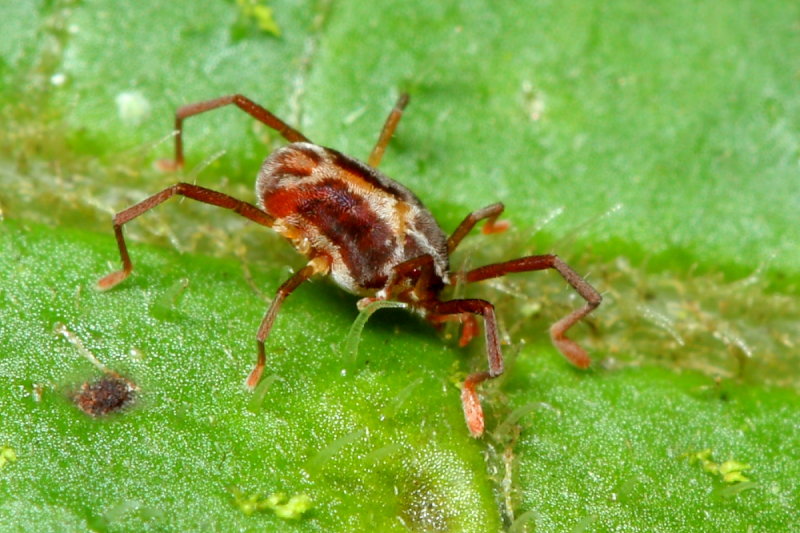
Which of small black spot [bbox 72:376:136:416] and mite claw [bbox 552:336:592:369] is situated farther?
mite claw [bbox 552:336:592:369]

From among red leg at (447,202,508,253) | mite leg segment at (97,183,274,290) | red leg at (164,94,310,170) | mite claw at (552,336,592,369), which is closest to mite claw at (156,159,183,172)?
red leg at (164,94,310,170)

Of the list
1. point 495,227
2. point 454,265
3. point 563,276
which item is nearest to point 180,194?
point 454,265

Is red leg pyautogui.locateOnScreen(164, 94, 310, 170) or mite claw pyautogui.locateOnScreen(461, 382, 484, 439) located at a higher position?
red leg pyautogui.locateOnScreen(164, 94, 310, 170)

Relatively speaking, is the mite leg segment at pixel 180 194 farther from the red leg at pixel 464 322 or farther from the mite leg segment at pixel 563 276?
the mite leg segment at pixel 563 276

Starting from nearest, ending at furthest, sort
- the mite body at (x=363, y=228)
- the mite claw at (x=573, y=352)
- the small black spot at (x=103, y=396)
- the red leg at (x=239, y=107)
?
the small black spot at (x=103, y=396), the mite claw at (x=573, y=352), the mite body at (x=363, y=228), the red leg at (x=239, y=107)

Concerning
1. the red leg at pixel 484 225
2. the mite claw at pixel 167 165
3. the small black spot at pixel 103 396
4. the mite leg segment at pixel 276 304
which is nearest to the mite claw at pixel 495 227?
the red leg at pixel 484 225

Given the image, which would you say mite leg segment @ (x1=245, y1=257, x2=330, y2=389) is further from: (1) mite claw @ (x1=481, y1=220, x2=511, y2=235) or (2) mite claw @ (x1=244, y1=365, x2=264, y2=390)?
(1) mite claw @ (x1=481, y1=220, x2=511, y2=235)
